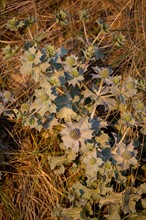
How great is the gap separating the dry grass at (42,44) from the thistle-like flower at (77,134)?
0.83 ft

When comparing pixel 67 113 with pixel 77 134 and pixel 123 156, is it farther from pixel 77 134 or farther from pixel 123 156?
pixel 123 156

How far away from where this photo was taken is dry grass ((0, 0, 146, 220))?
1.76 meters

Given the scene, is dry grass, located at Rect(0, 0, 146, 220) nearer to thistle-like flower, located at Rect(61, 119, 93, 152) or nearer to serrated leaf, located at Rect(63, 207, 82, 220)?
serrated leaf, located at Rect(63, 207, 82, 220)

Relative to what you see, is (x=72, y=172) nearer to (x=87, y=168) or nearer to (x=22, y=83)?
(x=87, y=168)

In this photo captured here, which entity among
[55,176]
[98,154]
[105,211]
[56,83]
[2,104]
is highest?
[56,83]

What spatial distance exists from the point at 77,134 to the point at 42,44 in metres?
0.65

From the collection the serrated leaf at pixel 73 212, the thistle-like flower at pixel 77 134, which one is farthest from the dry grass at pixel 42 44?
the thistle-like flower at pixel 77 134

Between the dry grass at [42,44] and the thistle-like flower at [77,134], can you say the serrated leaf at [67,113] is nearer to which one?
the thistle-like flower at [77,134]

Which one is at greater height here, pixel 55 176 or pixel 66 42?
pixel 66 42

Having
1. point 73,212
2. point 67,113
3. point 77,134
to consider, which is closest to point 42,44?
point 67,113

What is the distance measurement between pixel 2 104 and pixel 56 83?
34 cm

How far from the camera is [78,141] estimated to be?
1.55m

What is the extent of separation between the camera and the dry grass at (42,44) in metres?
1.76

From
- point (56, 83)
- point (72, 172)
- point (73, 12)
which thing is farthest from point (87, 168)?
point (73, 12)
